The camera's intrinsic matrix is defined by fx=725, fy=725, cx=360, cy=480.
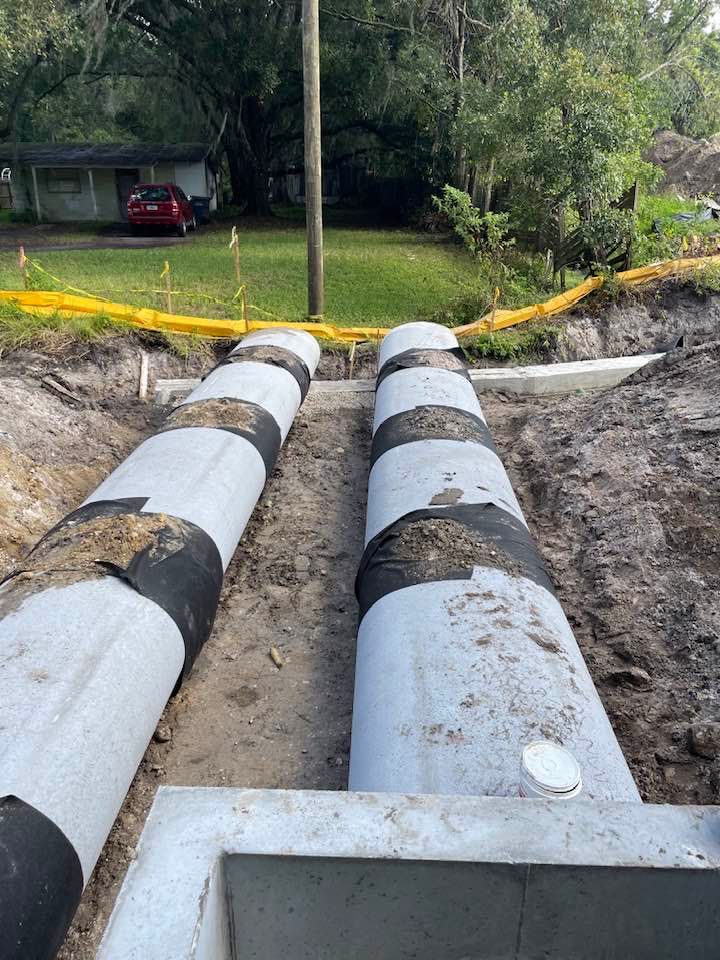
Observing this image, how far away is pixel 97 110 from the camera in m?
31.1

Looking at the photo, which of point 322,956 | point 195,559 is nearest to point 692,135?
point 195,559

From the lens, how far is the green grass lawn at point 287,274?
1084 centimetres

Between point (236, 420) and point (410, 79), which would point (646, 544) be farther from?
point (410, 79)

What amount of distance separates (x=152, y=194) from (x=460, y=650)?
18.1 meters

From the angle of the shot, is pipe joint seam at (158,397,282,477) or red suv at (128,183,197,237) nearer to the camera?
pipe joint seam at (158,397,282,477)

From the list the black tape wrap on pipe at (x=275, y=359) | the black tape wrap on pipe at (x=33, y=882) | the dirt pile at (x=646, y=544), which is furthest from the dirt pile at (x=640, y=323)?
the black tape wrap on pipe at (x=33, y=882)

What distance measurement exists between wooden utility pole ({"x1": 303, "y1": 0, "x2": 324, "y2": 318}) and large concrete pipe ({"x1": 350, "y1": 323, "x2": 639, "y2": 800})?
224 inches

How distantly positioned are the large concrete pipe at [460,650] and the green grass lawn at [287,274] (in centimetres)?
642

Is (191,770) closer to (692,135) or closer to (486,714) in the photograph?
(486,714)

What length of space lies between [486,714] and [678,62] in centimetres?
2400

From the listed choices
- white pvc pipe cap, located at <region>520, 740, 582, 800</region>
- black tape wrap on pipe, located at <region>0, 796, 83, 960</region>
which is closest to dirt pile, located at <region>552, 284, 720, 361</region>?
white pvc pipe cap, located at <region>520, 740, 582, 800</region>

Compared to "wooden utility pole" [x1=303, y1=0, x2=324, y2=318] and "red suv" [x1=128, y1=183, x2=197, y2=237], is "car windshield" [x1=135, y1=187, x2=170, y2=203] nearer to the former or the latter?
"red suv" [x1=128, y1=183, x2=197, y2=237]

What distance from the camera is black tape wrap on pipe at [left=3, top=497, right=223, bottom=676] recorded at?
3.68 m

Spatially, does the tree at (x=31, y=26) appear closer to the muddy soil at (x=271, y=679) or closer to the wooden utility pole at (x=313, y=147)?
the wooden utility pole at (x=313, y=147)
